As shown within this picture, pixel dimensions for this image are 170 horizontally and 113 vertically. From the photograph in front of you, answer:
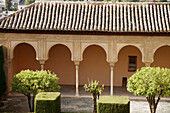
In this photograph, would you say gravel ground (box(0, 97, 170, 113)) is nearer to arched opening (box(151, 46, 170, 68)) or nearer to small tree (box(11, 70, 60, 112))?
small tree (box(11, 70, 60, 112))

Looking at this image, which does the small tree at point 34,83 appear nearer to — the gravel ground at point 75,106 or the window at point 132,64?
the gravel ground at point 75,106

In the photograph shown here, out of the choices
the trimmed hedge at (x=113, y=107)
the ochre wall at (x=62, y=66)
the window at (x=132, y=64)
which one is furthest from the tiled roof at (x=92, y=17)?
the trimmed hedge at (x=113, y=107)

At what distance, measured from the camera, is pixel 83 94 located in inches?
803

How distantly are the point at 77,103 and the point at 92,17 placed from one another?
5.62 m

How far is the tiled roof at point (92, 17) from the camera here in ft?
63.0

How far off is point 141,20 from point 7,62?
9.03m

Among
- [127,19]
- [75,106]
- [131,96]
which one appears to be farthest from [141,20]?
[75,106]

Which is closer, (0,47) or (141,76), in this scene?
(141,76)

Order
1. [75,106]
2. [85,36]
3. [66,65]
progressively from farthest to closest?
[66,65]
[85,36]
[75,106]

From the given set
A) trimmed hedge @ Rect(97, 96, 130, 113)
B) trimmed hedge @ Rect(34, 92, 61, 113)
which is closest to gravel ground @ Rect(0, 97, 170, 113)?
trimmed hedge @ Rect(34, 92, 61, 113)

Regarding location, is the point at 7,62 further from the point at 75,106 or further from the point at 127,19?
the point at 127,19

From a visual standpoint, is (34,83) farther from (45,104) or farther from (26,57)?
(26,57)

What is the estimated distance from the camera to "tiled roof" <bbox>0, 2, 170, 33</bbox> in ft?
63.0

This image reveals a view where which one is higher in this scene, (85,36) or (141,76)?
(85,36)
